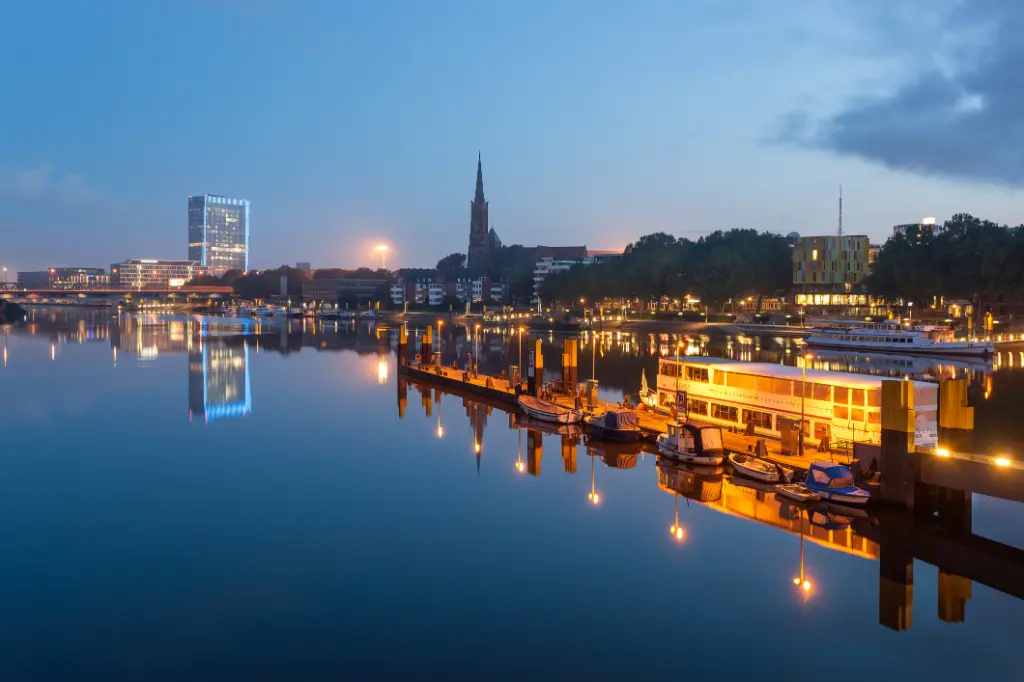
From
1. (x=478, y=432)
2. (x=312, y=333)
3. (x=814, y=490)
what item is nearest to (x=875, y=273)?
(x=312, y=333)

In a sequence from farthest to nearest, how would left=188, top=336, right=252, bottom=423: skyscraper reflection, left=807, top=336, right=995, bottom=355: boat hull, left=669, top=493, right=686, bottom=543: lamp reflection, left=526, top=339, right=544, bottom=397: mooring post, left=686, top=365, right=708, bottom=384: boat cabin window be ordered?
left=807, top=336, right=995, bottom=355: boat hull, left=188, top=336, right=252, bottom=423: skyscraper reflection, left=526, top=339, right=544, bottom=397: mooring post, left=686, top=365, right=708, bottom=384: boat cabin window, left=669, top=493, right=686, bottom=543: lamp reflection

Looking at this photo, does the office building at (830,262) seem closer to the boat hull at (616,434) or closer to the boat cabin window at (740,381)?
the boat cabin window at (740,381)

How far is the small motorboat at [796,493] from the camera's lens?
92.0 ft

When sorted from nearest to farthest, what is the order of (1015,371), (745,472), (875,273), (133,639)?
(133,639)
(745,472)
(1015,371)
(875,273)

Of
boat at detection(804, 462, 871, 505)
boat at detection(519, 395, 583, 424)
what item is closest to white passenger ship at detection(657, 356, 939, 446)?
boat at detection(804, 462, 871, 505)

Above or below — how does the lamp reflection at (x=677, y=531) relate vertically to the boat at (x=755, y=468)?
below

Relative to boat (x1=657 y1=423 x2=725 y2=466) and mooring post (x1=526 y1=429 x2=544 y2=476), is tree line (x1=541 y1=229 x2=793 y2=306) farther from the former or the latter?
boat (x1=657 y1=423 x2=725 y2=466)

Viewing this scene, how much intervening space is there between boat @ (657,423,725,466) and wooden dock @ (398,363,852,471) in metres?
0.97

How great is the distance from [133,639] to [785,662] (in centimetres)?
1456

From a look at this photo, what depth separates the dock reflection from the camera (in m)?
21.5

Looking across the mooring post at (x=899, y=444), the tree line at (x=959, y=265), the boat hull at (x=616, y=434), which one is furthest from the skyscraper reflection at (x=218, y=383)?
the tree line at (x=959, y=265)

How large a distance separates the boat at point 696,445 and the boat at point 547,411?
9.03 meters

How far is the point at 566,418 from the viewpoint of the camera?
43875mm

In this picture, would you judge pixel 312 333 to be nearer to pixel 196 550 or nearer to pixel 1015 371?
pixel 1015 371
